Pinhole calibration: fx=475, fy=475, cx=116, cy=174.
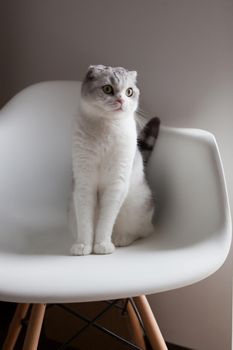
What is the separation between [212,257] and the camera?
2.80ft

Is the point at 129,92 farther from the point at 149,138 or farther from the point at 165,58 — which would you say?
the point at 165,58

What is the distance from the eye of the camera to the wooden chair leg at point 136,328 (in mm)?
1258

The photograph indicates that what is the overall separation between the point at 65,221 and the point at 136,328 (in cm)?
34

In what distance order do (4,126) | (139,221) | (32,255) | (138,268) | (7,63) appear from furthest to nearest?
(7,63), (4,126), (139,221), (32,255), (138,268)

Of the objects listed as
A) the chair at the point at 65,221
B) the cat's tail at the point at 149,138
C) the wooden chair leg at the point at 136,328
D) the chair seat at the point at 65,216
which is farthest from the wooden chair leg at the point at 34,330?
the cat's tail at the point at 149,138

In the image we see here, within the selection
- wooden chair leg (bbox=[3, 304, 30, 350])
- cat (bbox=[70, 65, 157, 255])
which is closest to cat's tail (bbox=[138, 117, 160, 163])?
cat (bbox=[70, 65, 157, 255])

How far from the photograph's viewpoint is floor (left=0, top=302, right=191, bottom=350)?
5.26ft

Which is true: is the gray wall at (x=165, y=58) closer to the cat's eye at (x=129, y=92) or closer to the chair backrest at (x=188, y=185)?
the chair backrest at (x=188, y=185)

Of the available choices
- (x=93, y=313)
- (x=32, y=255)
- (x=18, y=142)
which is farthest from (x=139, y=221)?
(x=93, y=313)

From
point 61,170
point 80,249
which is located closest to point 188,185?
point 80,249

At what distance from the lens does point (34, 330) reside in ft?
3.54

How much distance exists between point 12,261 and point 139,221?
325 millimetres

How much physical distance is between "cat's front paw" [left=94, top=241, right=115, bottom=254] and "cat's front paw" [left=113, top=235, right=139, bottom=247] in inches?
2.7

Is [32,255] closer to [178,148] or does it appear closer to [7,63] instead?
[178,148]
